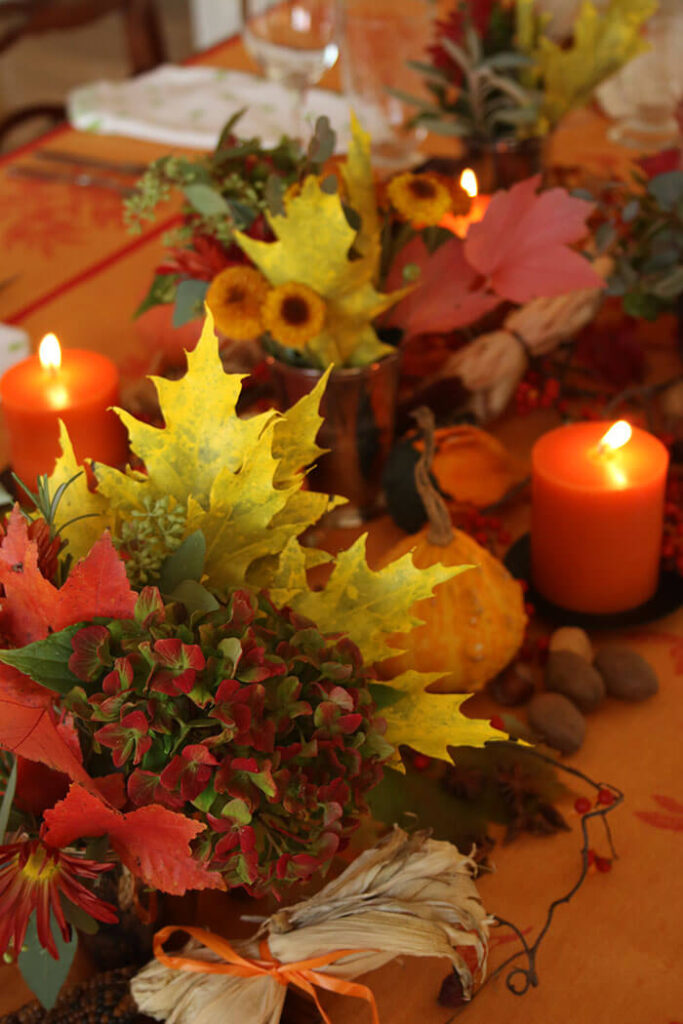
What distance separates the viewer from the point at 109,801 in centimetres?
A: 40

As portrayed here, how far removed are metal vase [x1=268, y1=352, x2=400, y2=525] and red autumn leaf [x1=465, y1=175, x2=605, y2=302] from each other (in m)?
0.09

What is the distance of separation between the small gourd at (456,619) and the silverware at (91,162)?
32.0 inches

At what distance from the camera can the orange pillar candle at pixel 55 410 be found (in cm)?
72

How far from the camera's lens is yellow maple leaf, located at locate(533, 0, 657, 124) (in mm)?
1000

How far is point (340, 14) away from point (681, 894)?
39.7 inches

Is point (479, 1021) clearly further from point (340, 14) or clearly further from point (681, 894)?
point (340, 14)

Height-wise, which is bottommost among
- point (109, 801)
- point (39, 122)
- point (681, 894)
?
point (39, 122)

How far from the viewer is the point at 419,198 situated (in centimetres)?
68

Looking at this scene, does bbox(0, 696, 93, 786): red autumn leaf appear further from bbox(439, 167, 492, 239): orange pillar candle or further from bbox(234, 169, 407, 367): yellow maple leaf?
bbox(439, 167, 492, 239): orange pillar candle

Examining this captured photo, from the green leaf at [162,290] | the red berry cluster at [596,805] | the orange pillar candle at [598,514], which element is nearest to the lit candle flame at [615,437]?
the orange pillar candle at [598,514]

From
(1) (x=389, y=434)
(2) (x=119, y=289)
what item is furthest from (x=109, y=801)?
(2) (x=119, y=289)

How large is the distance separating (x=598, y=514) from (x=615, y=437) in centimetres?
5

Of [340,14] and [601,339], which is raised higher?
[340,14]

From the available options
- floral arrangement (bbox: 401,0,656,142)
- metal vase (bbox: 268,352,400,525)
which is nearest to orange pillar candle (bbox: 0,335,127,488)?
metal vase (bbox: 268,352,400,525)
